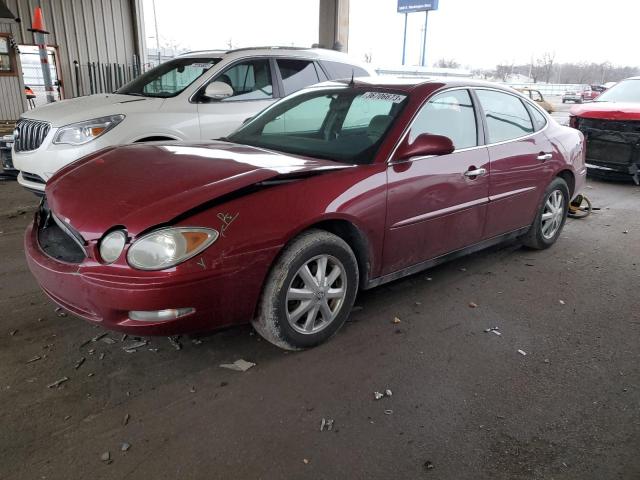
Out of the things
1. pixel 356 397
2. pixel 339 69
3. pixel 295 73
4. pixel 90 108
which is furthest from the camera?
pixel 339 69

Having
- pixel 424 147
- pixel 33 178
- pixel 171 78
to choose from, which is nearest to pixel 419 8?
pixel 171 78

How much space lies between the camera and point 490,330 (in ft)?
11.0

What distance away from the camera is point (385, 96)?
3.52m

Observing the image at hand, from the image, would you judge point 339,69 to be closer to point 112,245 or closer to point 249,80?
point 249,80

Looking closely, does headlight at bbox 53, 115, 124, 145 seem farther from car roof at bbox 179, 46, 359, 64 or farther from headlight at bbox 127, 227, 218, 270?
headlight at bbox 127, 227, 218, 270

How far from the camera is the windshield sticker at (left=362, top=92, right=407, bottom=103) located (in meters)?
3.45

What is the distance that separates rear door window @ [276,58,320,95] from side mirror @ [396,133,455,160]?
357cm

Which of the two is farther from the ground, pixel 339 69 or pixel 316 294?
pixel 339 69

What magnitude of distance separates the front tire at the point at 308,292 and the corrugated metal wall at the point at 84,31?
14.7m

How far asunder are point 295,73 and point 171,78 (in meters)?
1.56

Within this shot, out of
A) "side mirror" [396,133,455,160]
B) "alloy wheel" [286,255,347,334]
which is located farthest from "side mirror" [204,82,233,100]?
A: "alloy wheel" [286,255,347,334]

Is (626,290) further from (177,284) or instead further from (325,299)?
(177,284)

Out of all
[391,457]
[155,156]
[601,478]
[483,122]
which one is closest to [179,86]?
[155,156]

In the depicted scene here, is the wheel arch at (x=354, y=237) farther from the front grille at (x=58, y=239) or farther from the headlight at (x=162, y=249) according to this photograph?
the front grille at (x=58, y=239)
